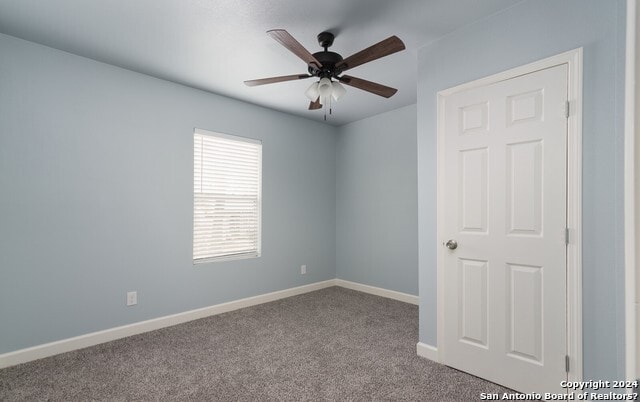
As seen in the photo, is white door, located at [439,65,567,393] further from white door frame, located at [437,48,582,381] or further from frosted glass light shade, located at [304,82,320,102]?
frosted glass light shade, located at [304,82,320,102]

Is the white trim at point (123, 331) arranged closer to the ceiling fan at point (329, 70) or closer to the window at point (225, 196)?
the window at point (225, 196)

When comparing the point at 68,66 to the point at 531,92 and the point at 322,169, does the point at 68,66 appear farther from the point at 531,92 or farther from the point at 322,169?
the point at 531,92

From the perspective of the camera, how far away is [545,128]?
201 cm

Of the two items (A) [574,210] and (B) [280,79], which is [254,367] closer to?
(B) [280,79]

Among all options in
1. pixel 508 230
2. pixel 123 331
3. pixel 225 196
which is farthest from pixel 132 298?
pixel 508 230

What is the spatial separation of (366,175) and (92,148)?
3.27 metres

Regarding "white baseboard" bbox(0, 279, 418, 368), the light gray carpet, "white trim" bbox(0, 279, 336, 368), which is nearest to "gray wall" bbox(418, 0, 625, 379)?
the light gray carpet

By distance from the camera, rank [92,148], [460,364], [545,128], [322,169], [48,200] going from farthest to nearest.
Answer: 1. [322,169]
2. [92,148]
3. [48,200]
4. [460,364]
5. [545,128]

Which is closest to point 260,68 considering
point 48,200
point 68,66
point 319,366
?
point 68,66

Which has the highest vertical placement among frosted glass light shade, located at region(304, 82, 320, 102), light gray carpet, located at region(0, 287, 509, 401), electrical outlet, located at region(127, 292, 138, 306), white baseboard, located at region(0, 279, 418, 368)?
frosted glass light shade, located at region(304, 82, 320, 102)

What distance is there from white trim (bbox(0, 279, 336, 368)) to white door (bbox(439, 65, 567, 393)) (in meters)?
2.40

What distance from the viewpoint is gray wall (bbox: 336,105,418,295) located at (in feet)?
13.8

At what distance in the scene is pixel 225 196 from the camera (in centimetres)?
389

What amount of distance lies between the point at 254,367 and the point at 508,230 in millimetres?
2080
